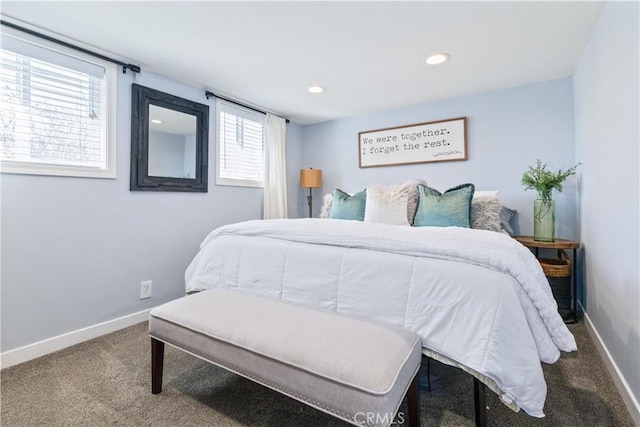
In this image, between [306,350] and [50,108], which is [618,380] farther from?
[50,108]

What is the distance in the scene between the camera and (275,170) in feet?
11.6

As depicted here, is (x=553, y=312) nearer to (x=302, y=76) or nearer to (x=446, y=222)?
(x=446, y=222)

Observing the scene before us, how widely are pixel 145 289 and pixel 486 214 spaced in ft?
9.34

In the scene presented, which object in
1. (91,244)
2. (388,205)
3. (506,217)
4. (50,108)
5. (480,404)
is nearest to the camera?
(480,404)

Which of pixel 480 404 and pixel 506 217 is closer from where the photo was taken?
pixel 480 404

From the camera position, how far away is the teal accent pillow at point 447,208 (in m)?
2.28

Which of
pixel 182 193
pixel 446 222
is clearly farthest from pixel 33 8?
pixel 446 222

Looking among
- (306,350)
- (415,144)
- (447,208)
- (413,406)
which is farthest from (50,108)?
(415,144)

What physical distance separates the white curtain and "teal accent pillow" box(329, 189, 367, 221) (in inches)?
34.7

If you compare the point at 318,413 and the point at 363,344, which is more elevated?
the point at 363,344

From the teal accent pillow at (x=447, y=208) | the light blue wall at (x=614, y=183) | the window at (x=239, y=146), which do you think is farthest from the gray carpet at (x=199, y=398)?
the window at (x=239, y=146)

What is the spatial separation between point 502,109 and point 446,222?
4.67ft

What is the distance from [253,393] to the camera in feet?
4.91

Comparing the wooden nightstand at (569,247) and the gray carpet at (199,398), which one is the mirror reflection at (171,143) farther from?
the wooden nightstand at (569,247)
